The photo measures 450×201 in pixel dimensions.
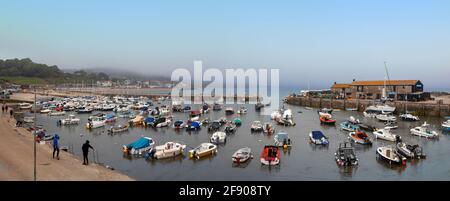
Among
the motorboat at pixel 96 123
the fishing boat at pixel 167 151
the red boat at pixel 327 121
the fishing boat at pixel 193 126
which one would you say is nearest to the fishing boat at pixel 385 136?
the red boat at pixel 327 121

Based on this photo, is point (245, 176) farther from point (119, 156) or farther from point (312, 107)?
point (312, 107)

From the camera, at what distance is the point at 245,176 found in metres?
18.5

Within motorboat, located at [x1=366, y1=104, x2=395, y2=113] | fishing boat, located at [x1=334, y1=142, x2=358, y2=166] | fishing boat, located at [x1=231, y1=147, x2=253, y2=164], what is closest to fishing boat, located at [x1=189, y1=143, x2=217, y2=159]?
fishing boat, located at [x1=231, y1=147, x2=253, y2=164]

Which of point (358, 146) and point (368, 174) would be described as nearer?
point (368, 174)

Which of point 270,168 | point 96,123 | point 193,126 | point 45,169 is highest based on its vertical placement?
point 45,169

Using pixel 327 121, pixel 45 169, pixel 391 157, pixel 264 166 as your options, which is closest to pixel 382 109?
pixel 327 121

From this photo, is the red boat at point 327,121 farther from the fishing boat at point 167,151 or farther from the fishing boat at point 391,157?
the fishing boat at point 167,151

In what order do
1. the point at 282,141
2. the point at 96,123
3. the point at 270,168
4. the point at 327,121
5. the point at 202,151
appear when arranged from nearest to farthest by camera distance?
the point at 270,168 → the point at 202,151 → the point at 282,141 → the point at 96,123 → the point at 327,121

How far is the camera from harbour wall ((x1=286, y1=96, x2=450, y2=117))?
4750 centimetres

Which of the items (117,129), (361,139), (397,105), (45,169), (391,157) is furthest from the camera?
(397,105)

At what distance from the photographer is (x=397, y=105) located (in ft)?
171

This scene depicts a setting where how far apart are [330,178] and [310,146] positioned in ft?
28.2

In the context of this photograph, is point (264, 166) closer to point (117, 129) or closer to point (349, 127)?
point (349, 127)
